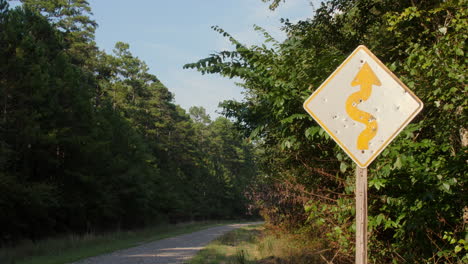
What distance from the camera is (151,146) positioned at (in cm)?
5019

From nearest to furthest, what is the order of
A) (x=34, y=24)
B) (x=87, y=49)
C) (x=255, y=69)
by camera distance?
(x=255, y=69) < (x=34, y=24) < (x=87, y=49)

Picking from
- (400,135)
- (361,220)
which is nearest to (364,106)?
(361,220)

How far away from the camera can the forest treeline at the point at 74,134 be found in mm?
19953

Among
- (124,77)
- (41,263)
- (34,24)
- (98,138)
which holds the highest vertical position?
(124,77)

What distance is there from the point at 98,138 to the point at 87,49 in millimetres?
17146

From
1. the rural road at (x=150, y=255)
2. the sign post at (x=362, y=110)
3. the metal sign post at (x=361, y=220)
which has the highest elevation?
the sign post at (x=362, y=110)

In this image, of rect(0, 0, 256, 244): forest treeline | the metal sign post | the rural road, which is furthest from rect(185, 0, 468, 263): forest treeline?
the rural road

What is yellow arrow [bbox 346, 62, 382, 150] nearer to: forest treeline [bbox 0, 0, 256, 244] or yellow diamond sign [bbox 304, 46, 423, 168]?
yellow diamond sign [bbox 304, 46, 423, 168]

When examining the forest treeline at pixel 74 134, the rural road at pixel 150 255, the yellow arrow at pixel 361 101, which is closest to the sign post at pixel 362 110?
the yellow arrow at pixel 361 101

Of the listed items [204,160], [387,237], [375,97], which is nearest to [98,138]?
[387,237]

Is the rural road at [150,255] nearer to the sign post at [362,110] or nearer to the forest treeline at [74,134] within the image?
the forest treeline at [74,134]

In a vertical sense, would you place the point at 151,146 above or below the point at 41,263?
above

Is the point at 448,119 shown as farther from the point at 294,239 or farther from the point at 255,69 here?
the point at 294,239

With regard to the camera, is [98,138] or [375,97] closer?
[375,97]
